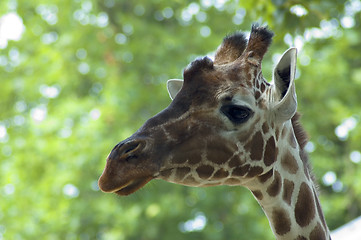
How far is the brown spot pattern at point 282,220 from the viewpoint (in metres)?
2.68

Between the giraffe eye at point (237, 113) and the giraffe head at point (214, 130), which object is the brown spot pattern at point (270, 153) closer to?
the giraffe head at point (214, 130)

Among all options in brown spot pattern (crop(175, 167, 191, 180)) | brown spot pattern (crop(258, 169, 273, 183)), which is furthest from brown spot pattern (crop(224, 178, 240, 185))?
brown spot pattern (crop(175, 167, 191, 180))

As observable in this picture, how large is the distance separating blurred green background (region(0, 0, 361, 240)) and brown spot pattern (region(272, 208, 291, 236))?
5.11 meters

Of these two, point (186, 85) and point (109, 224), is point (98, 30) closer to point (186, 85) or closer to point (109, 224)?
point (109, 224)

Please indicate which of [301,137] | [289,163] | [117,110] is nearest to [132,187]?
[289,163]

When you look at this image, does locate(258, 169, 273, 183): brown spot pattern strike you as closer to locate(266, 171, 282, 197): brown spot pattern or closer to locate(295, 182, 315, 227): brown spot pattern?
locate(266, 171, 282, 197): brown spot pattern

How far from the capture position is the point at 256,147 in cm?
258

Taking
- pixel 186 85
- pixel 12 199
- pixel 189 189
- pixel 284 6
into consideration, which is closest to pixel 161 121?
pixel 186 85

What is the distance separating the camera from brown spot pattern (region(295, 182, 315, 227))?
2699mm

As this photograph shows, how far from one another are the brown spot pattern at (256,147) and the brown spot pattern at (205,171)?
195 millimetres

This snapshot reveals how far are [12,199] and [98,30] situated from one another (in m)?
3.34

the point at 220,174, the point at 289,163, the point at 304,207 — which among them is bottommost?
the point at 304,207

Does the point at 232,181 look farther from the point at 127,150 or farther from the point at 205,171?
the point at 127,150

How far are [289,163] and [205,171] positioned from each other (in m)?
0.48
